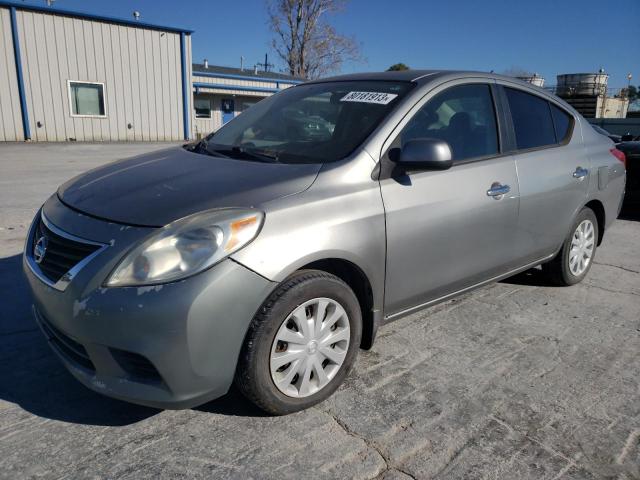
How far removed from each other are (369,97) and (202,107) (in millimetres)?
26087

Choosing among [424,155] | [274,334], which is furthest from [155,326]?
[424,155]

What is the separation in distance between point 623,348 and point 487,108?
1.79 meters

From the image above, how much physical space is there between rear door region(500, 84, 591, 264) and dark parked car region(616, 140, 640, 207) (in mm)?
3583

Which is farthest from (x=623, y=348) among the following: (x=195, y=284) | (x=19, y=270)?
(x=19, y=270)

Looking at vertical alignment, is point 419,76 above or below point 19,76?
below

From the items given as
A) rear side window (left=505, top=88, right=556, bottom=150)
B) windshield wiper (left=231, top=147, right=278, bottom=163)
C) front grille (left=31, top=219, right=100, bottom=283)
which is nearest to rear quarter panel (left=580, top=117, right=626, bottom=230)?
rear side window (left=505, top=88, right=556, bottom=150)

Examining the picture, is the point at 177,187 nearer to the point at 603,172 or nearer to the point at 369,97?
the point at 369,97

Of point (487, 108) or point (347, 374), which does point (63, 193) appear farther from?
point (487, 108)

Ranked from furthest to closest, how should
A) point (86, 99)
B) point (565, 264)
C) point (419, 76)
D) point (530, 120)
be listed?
A: point (86, 99) < point (565, 264) < point (530, 120) < point (419, 76)

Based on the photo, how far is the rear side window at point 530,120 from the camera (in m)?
3.69

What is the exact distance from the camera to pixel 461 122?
11.0ft

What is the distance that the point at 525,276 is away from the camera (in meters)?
4.75

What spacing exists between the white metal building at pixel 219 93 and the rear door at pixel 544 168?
78.8 ft

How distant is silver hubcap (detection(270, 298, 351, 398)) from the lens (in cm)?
239
